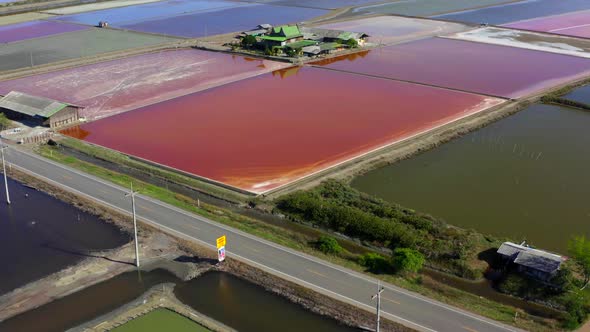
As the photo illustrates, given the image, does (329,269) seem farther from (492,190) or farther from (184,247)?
(492,190)

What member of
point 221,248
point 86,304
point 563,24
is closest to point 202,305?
point 221,248

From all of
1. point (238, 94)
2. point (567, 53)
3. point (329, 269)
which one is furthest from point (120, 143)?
point (567, 53)

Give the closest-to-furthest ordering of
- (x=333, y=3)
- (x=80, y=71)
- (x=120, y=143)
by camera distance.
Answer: (x=120, y=143), (x=80, y=71), (x=333, y=3)

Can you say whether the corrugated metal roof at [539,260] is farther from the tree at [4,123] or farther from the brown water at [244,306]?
the tree at [4,123]

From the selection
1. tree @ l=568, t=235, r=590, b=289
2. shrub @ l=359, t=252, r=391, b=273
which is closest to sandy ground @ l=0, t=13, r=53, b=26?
shrub @ l=359, t=252, r=391, b=273

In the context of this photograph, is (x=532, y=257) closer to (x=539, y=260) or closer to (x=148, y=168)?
(x=539, y=260)

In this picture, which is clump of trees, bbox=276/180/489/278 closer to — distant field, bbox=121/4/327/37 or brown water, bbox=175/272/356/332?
brown water, bbox=175/272/356/332

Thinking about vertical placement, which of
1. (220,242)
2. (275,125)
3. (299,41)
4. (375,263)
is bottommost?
(375,263)
